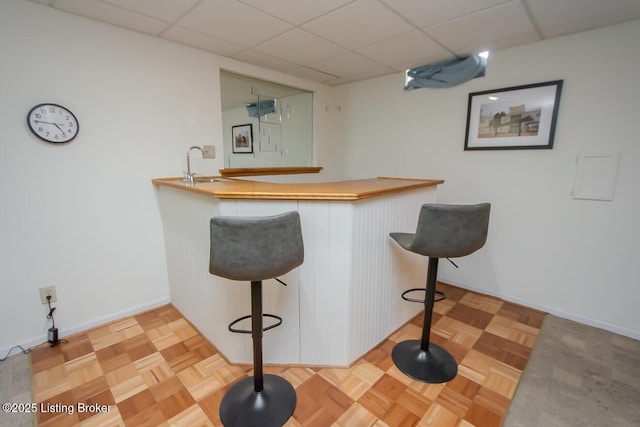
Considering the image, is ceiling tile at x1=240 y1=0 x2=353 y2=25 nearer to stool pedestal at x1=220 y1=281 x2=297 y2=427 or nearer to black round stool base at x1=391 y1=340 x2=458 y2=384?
stool pedestal at x1=220 y1=281 x2=297 y2=427

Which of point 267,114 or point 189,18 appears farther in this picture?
point 267,114

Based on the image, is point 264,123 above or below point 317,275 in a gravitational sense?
above

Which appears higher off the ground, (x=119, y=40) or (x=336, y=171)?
(x=119, y=40)

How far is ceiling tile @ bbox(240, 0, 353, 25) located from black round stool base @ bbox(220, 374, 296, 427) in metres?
2.31

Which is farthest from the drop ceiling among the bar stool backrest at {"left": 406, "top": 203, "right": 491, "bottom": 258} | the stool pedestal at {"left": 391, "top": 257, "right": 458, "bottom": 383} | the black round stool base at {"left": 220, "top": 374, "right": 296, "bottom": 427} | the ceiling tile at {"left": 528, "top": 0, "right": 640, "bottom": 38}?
the black round stool base at {"left": 220, "top": 374, "right": 296, "bottom": 427}

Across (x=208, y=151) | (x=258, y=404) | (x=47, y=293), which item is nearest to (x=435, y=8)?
(x=208, y=151)

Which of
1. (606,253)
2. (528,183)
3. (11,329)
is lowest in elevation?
(11,329)

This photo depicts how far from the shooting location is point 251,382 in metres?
1.68

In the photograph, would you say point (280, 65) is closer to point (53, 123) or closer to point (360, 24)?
point (360, 24)

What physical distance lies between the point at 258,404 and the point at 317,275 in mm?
746

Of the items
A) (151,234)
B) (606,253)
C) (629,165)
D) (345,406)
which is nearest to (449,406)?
Result: (345,406)

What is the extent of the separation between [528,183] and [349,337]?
2.06m

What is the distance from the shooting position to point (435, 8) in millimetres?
1860

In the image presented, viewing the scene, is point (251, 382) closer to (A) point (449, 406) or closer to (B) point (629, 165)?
(A) point (449, 406)
